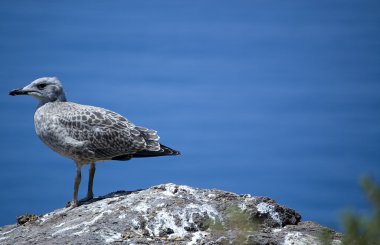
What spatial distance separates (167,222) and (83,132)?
230cm

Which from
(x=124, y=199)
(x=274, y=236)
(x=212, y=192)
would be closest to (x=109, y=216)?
(x=124, y=199)

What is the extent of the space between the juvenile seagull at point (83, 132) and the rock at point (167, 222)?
86 centimetres

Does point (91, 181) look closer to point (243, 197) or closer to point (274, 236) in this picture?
point (243, 197)

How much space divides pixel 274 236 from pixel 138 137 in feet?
9.87

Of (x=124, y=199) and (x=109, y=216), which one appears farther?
(x=124, y=199)

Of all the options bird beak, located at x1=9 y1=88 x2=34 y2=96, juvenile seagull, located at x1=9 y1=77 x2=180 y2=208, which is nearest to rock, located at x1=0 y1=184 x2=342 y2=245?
juvenile seagull, located at x1=9 y1=77 x2=180 y2=208

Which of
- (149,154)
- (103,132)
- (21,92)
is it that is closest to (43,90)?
(21,92)

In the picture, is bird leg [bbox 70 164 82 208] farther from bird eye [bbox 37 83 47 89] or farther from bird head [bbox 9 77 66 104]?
bird eye [bbox 37 83 47 89]

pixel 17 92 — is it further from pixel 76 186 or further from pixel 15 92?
pixel 76 186

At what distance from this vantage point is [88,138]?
8703 millimetres

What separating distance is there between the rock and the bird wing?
0.94 meters

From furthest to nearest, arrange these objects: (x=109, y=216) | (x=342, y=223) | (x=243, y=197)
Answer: (x=243, y=197) < (x=109, y=216) < (x=342, y=223)

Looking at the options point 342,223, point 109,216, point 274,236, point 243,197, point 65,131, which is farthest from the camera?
point 65,131

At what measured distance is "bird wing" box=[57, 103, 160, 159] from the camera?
8.70m
